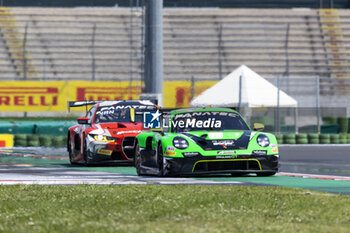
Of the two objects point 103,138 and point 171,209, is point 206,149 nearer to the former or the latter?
point 103,138

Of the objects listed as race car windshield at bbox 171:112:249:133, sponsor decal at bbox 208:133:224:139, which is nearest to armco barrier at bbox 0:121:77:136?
race car windshield at bbox 171:112:249:133

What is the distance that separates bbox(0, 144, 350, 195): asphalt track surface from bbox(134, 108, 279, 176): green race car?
19 centimetres

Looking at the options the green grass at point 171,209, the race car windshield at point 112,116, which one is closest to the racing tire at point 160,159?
the green grass at point 171,209

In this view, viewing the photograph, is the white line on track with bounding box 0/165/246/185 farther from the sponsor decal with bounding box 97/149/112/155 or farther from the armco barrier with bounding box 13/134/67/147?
the armco barrier with bounding box 13/134/67/147

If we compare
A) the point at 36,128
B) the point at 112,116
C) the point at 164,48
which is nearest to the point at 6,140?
the point at 36,128

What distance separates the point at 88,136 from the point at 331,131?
19.2 metres

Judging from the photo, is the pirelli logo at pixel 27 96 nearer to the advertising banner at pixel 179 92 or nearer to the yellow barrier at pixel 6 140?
the advertising banner at pixel 179 92

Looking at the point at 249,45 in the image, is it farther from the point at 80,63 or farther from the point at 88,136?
the point at 88,136

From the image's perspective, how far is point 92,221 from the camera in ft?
25.7

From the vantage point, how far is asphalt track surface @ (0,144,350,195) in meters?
13.2

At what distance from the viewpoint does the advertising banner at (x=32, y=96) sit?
1416 inches

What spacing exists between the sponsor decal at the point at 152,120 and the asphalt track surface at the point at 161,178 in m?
0.94

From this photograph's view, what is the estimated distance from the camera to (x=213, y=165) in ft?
44.3

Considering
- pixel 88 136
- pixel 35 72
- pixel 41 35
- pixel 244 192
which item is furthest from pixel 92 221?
pixel 41 35
